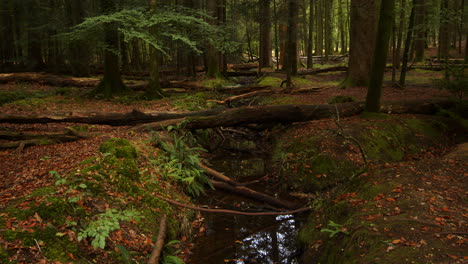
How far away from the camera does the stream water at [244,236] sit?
5.25 metres

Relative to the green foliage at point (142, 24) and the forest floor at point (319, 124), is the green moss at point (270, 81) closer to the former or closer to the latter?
the green foliage at point (142, 24)

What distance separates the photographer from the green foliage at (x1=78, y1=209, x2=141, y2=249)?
13.5 feet

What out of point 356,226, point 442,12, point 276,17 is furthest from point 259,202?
point 442,12

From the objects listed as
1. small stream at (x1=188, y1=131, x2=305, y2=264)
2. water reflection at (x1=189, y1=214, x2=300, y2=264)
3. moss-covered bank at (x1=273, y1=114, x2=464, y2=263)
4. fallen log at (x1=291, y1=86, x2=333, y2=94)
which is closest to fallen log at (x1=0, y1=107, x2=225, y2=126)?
small stream at (x1=188, y1=131, x2=305, y2=264)

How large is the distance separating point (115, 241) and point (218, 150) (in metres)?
6.95

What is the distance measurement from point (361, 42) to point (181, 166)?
12.5 m

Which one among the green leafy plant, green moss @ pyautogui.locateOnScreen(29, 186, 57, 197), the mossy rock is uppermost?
the mossy rock

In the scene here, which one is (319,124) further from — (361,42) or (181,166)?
(361,42)

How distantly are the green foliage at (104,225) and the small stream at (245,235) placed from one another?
49.5 inches

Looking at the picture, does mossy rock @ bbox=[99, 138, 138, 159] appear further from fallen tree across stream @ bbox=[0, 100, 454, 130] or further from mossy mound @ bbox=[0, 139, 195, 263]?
fallen tree across stream @ bbox=[0, 100, 454, 130]

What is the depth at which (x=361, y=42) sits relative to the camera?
52.5ft

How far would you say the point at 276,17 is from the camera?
53.5 feet

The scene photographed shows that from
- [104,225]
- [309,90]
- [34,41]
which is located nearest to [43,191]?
[104,225]

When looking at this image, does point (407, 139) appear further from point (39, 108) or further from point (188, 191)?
point (39, 108)
